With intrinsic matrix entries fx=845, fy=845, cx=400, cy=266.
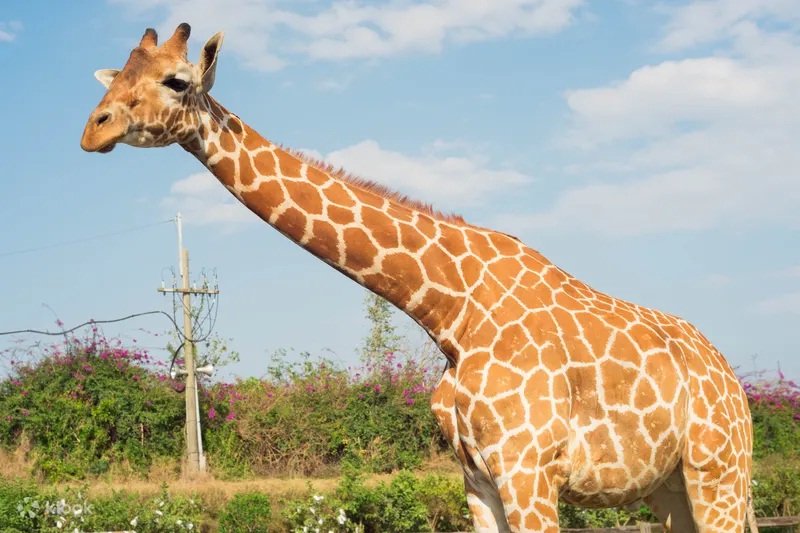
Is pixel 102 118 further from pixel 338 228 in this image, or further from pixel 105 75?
pixel 338 228

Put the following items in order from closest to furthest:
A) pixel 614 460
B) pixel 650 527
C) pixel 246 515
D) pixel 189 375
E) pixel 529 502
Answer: pixel 529 502, pixel 614 460, pixel 650 527, pixel 246 515, pixel 189 375

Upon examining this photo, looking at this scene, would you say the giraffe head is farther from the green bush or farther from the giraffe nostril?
the green bush

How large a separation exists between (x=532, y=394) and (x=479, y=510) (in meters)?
0.89

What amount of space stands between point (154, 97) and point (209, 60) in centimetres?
41

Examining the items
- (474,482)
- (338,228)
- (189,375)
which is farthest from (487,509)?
(189,375)

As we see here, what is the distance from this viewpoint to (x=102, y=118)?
16.0ft

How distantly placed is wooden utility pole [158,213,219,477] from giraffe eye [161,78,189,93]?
50.7 ft

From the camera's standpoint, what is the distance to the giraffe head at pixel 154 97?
4.88m

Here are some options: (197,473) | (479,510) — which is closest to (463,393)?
(479,510)

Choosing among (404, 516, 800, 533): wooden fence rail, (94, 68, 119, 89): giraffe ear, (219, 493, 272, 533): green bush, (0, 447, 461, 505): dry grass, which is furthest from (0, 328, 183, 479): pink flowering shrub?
(94, 68, 119, 89): giraffe ear

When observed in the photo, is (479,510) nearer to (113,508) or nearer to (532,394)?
(532,394)

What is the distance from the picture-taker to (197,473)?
1909cm

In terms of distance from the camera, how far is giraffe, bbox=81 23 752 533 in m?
4.93

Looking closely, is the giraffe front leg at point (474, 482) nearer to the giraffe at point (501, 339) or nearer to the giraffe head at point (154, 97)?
the giraffe at point (501, 339)
